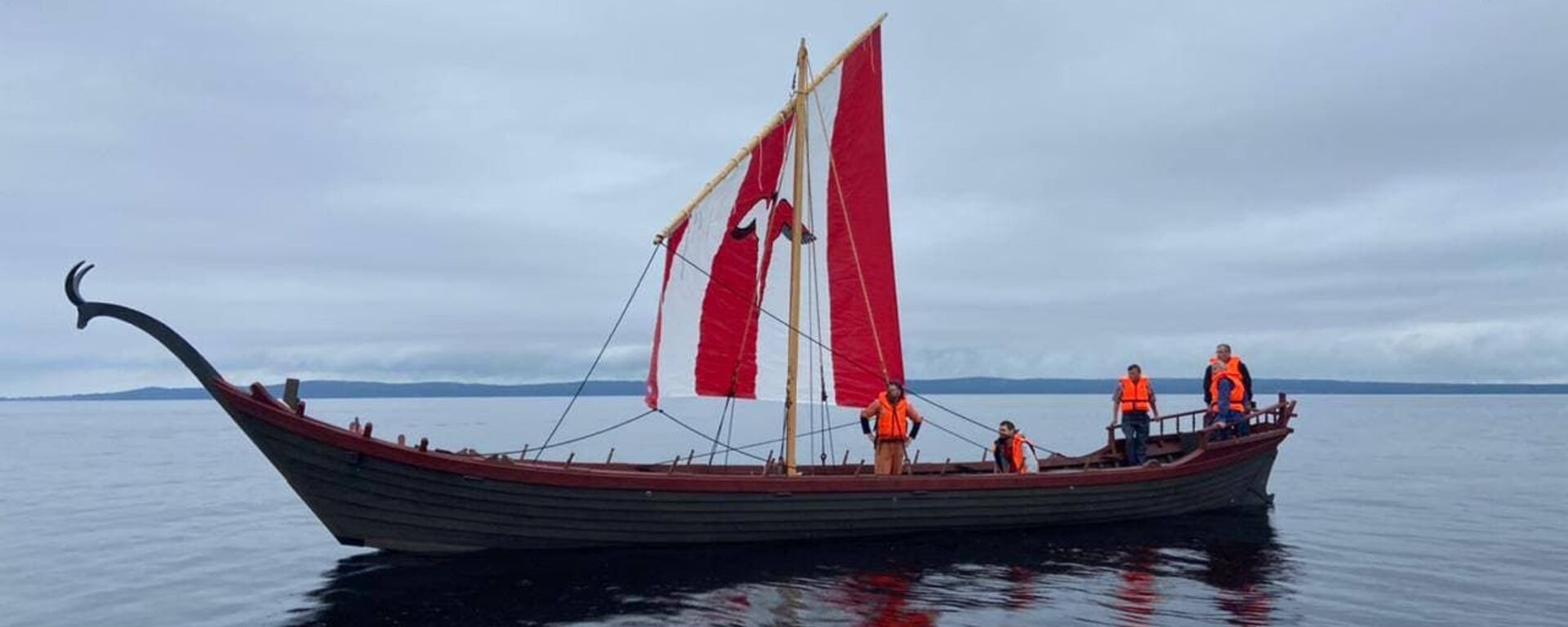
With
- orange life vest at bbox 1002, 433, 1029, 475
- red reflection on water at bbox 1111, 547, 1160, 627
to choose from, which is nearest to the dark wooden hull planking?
orange life vest at bbox 1002, 433, 1029, 475

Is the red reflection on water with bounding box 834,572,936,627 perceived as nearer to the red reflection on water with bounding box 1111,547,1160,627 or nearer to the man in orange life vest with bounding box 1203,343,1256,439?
the red reflection on water with bounding box 1111,547,1160,627

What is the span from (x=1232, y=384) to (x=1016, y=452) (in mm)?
5754

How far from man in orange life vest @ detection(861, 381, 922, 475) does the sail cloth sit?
60cm

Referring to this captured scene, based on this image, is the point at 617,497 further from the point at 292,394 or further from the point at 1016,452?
the point at 1016,452

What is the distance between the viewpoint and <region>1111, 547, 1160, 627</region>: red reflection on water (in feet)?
50.3

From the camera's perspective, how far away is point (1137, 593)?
55.7ft

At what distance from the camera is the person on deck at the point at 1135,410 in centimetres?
2367

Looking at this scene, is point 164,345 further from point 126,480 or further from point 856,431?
point 856,431

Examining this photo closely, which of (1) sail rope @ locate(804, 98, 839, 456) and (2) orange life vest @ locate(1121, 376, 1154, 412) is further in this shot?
(2) orange life vest @ locate(1121, 376, 1154, 412)

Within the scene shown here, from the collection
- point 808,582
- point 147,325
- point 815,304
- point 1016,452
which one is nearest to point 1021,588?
point 808,582

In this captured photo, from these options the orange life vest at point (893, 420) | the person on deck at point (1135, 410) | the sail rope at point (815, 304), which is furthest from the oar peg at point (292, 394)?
the person on deck at point (1135, 410)

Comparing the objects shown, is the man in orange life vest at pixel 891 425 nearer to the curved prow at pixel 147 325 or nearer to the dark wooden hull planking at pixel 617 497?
the dark wooden hull planking at pixel 617 497

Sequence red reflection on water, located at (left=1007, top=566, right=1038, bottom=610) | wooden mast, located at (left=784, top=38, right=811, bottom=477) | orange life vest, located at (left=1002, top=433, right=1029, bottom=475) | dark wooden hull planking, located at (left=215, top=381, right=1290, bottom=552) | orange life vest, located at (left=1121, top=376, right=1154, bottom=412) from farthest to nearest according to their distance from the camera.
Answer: orange life vest, located at (left=1121, top=376, right=1154, bottom=412) < orange life vest, located at (left=1002, top=433, right=1029, bottom=475) < wooden mast, located at (left=784, top=38, right=811, bottom=477) < red reflection on water, located at (left=1007, top=566, right=1038, bottom=610) < dark wooden hull planking, located at (left=215, top=381, right=1290, bottom=552)

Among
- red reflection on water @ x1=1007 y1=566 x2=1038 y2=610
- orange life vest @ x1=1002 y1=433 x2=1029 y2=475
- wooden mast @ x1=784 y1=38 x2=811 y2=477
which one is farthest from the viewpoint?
orange life vest @ x1=1002 y1=433 x2=1029 y2=475
